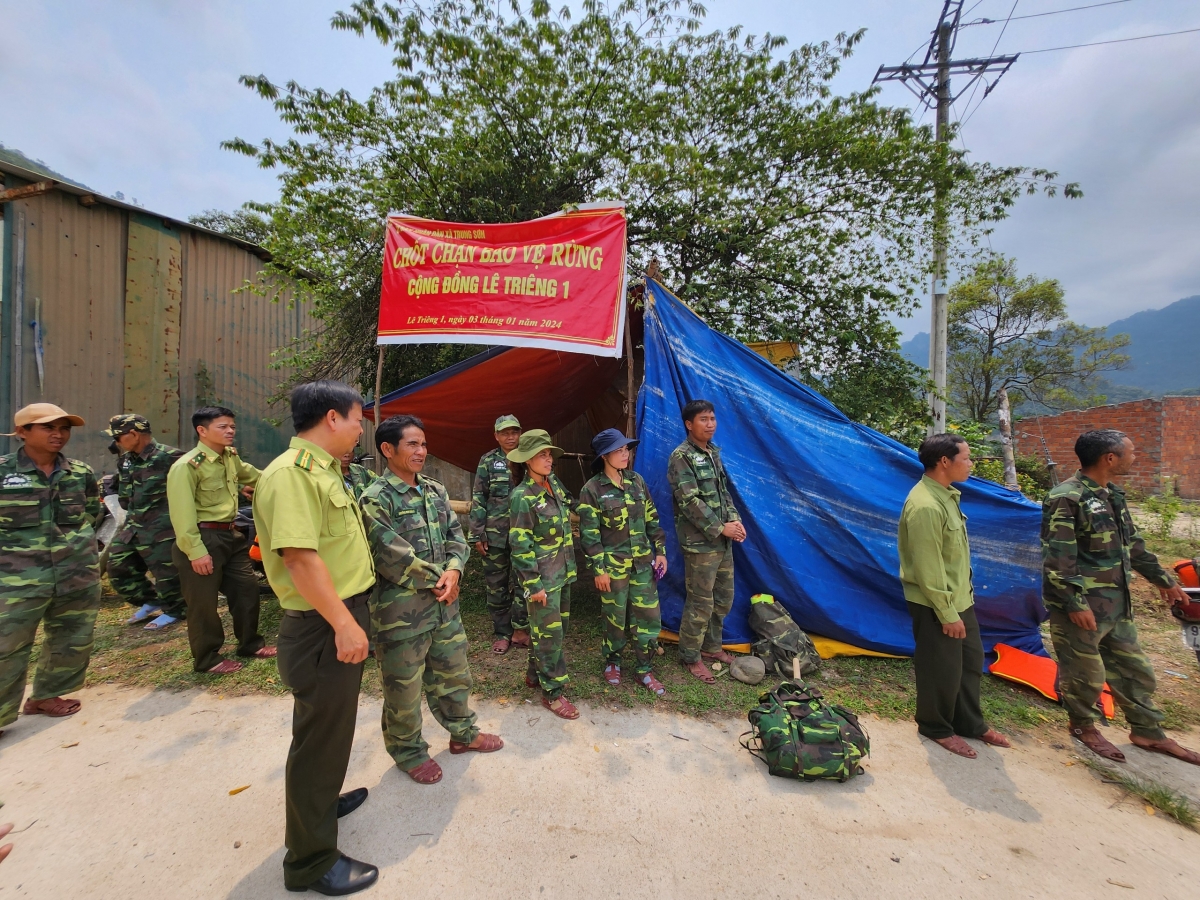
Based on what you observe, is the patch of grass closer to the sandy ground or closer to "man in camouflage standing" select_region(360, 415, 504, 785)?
the sandy ground

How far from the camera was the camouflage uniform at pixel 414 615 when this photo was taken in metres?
2.45

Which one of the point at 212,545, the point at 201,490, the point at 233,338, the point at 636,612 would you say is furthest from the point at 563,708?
the point at 233,338

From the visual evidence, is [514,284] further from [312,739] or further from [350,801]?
[350,801]

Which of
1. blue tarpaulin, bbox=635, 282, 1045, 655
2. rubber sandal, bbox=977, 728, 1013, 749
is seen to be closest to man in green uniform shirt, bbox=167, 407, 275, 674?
blue tarpaulin, bbox=635, 282, 1045, 655

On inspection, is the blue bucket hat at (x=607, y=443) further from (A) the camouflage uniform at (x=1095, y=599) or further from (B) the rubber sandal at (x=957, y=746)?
(A) the camouflage uniform at (x=1095, y=599)

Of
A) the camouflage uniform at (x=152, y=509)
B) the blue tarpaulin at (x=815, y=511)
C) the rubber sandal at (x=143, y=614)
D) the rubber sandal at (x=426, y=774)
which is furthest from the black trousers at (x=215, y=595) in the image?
the blue tarpaulin at (x=815, y=511)

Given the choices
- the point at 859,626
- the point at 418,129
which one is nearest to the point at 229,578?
the point at 859,626

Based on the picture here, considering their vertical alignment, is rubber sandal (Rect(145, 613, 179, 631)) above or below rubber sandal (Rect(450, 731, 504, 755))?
above

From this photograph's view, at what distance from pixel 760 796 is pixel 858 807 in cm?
45

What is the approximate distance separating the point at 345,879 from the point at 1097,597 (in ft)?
13.6

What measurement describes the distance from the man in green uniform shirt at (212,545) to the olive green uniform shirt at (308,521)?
2.23 metres

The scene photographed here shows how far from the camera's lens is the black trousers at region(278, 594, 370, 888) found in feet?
6.22

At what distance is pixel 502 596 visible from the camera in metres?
4.51

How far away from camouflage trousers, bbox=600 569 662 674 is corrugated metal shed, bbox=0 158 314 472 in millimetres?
5704
